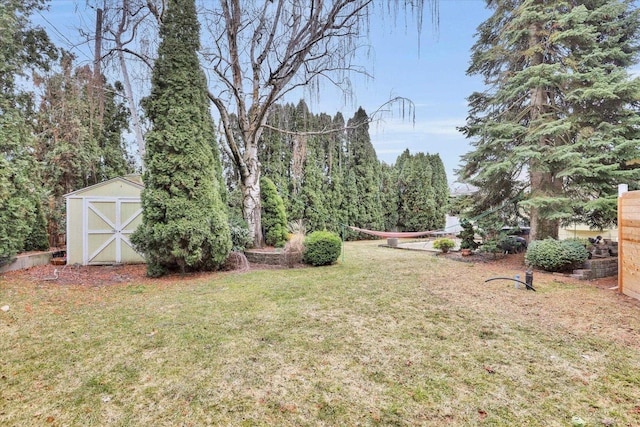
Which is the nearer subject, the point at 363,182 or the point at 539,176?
the point at 539,176

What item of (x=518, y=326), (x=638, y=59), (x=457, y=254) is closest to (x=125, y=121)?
(x=457, y=254)

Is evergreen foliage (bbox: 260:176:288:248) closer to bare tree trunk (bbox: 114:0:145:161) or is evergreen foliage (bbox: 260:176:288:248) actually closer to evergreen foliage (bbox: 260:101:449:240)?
evergreen foliage (bbox: 260:101:449:240)

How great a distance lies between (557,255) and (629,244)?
146 cm

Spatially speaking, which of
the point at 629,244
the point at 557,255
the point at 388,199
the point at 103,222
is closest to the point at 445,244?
the point at 557,255

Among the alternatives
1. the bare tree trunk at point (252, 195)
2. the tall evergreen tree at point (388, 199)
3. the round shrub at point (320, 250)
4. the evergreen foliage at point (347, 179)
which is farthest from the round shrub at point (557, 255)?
the tall evergreen tree at point (388, 199)

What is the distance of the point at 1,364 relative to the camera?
Answer: 2.32 m

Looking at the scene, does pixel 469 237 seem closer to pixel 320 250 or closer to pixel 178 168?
pixel 320 250

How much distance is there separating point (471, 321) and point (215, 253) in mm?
4383

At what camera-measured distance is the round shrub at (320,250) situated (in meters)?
6.65

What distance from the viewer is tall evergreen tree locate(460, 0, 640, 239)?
18.8ft

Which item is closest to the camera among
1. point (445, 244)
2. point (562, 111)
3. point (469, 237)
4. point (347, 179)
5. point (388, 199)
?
point (562, 111)

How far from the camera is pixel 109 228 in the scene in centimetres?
692

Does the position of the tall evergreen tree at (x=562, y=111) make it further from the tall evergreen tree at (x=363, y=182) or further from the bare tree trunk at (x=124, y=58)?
the bare tree trunk at (x=124, y=58)

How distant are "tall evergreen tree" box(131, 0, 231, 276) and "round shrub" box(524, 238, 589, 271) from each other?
19.6ft
